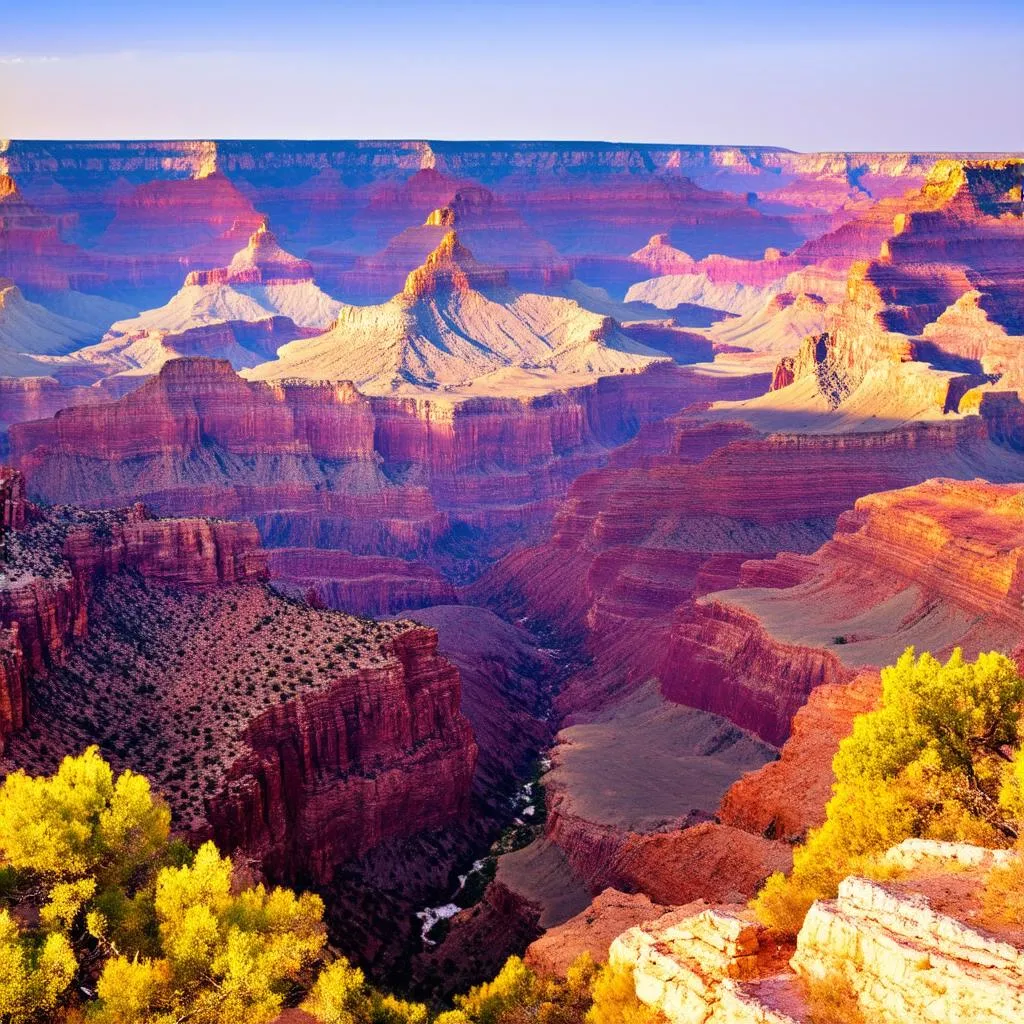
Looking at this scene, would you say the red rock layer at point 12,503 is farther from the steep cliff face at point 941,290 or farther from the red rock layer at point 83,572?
the steep cliff face at point 941,290

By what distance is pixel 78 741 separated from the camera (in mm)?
54344

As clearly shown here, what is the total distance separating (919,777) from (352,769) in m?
26.3

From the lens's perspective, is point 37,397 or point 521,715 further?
point 37,397

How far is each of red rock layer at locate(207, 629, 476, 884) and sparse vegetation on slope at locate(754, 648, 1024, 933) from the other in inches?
818

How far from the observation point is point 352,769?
61.1m

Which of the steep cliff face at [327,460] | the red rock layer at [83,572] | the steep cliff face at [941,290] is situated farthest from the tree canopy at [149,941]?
the steep cliff face at [941,290]

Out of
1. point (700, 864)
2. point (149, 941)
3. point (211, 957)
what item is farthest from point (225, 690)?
point (211, 957)

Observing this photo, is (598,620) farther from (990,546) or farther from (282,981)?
(282,981)

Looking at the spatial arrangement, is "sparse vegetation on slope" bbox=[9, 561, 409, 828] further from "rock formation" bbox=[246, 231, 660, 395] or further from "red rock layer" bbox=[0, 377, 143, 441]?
"red rock layer" bbox=[0, 377, 143, 441]

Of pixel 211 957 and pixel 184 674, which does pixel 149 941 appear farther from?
pixel 184 674

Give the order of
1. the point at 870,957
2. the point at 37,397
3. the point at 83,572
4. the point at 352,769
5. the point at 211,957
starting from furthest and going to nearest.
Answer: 1. the point at 37,397
2. the point at 83,572
3. the point at 352,769
4. the point at 211,957
5. the point at 870,957

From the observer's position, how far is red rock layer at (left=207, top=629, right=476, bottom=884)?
5569 centimetres

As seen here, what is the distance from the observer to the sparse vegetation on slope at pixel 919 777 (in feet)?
119

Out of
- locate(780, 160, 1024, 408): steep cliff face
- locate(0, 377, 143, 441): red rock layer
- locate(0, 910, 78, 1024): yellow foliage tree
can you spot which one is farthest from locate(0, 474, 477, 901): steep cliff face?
locate(0, 377, 143, 441): red rock layer
